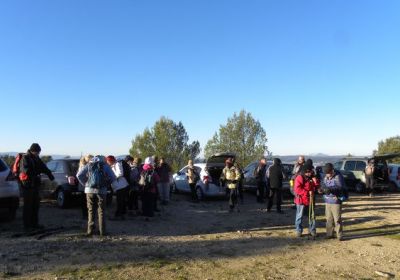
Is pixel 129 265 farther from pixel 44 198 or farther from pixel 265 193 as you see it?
pixel 265 193

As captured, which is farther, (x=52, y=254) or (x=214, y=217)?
(x=214, y=217)

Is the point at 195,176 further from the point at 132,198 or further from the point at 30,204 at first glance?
the point at 30,204

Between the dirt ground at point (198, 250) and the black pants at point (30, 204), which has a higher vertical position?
the black pants at point (30, 204)

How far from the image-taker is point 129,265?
7.29 m

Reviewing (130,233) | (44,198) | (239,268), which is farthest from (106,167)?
(44,198)

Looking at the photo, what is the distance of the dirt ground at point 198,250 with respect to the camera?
23.2 ft

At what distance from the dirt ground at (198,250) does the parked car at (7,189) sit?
0.55 metres

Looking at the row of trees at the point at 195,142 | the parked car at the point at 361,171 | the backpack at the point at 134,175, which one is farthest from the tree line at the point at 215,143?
the backpack at the point at 134,175

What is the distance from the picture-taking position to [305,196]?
10195mm

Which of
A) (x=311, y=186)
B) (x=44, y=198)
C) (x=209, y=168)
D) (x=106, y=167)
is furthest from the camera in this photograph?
(x=209, y=168)

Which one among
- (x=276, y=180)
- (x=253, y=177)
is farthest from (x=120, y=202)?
(x=253, y=177)

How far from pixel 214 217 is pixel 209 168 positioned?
4802 mm

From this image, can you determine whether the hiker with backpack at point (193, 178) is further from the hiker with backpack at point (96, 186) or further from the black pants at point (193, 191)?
the hiker with backpack at point (96, 186)

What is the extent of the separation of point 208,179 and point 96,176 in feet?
27.0
